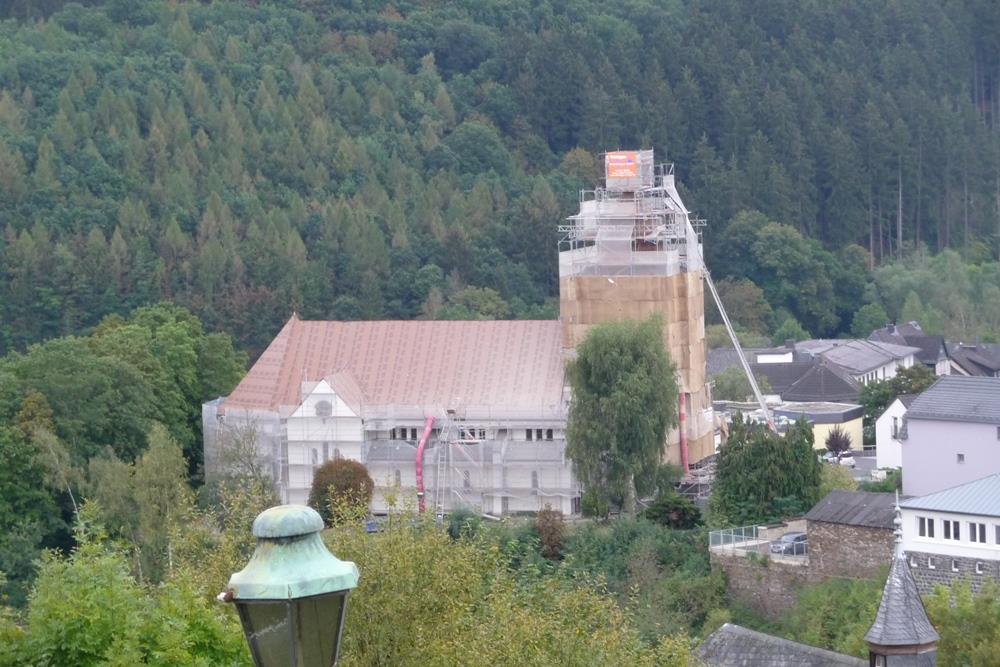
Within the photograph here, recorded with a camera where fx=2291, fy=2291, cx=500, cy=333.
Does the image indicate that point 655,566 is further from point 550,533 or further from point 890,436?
point 890,436

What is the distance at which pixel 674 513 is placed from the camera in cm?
4791

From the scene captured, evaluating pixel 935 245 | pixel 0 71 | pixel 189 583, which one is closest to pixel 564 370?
pixel 189 583

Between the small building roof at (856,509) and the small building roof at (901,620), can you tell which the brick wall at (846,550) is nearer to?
the small building roof at (856,509)

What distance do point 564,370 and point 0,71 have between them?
4955 cm

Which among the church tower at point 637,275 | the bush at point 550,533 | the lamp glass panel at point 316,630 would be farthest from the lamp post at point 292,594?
the church tower at point 637,275

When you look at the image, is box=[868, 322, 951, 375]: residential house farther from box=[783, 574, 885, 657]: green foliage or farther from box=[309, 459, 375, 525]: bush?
box=[783, 574, 885, 657]: green foliage

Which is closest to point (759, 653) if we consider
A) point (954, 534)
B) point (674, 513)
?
A: point (954, 534)

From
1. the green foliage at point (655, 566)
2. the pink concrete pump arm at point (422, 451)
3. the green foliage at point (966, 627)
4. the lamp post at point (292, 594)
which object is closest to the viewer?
the lamp post at point (292, 594)

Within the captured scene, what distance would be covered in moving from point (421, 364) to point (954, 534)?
53.1 ft

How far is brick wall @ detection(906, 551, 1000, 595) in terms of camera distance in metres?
40.3

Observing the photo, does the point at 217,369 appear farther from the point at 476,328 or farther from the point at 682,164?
the point at 682,164

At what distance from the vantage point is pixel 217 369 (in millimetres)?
59281

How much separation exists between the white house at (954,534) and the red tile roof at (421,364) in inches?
489

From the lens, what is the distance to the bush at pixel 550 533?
46688 mm
